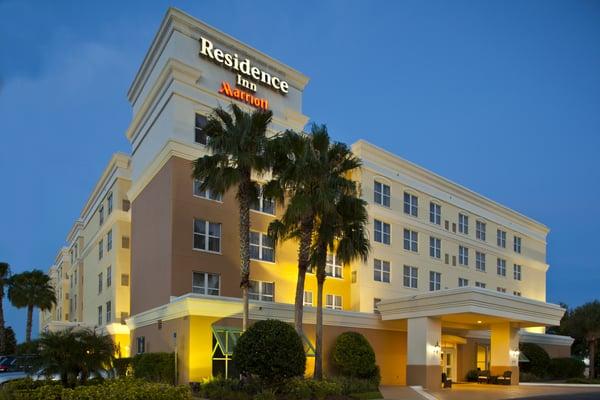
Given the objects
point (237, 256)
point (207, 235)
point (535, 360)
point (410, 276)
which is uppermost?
point (207, 235)

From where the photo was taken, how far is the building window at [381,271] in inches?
1574

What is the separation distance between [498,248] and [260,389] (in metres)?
35.8

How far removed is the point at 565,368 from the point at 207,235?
30700mm

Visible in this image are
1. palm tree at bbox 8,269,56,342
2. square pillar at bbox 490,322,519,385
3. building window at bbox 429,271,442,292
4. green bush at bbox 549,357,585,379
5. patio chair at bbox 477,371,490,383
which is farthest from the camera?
palm tree at bbox 8,269,56,342

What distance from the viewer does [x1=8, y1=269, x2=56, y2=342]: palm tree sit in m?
61.7

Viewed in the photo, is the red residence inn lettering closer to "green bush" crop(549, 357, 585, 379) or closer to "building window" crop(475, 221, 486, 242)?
"building window" crop(475, 221, 486, 242)

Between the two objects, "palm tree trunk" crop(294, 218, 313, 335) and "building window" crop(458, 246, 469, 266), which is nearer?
"palm tree trunk" crop(294, 218, 313, 335)

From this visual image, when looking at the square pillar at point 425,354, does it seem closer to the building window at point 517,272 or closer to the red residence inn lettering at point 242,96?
the red residence inn lettering at point 242,96

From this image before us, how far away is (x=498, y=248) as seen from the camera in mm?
51656

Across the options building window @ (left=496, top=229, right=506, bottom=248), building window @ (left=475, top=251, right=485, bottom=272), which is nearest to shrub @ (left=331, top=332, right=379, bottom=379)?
building window @ (left=475, top=251, right=485, bottom=272)

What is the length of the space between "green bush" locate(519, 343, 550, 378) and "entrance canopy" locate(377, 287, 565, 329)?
24.1 feet

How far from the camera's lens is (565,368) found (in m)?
45.4

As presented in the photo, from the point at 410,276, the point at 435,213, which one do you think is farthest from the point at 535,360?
the point at 435,213

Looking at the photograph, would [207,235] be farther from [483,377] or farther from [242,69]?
[483,377]
